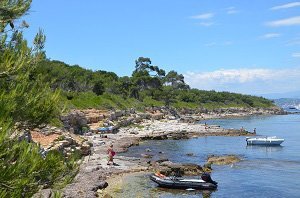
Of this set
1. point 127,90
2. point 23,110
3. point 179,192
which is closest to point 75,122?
point 179,192

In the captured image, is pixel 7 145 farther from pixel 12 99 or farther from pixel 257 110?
pixel 257 110

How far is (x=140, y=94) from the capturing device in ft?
430

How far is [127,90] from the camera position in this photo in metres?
124

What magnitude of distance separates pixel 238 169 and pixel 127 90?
8333 cm

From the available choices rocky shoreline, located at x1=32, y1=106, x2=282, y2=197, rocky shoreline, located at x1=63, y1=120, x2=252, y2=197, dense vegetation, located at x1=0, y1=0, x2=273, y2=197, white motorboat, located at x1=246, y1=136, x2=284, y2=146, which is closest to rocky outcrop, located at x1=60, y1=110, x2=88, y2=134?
rocky shoreline, located at x1=32, y1=106, x2=282, y2=197

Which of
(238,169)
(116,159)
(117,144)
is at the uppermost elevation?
(117,144)

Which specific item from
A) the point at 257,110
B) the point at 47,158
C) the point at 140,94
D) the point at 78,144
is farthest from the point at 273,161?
the point at 257,110

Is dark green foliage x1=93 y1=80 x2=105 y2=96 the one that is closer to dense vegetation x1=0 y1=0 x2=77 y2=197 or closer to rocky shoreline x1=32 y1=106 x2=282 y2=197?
rocky shoreline x1=32 y1=106 x2=282 y2=197

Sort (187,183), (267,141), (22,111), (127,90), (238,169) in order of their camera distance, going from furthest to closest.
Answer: (127,90)
(267,141)
(238,169)
(187,183)
(22,111)

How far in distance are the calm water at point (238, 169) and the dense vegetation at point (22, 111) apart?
753 inches

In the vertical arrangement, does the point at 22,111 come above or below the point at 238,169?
above

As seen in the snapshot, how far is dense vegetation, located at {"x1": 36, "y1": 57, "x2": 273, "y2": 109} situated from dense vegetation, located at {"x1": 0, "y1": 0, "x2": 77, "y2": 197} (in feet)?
115

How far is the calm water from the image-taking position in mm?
32281

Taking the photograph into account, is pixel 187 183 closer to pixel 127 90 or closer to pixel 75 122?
pixel 75 122
